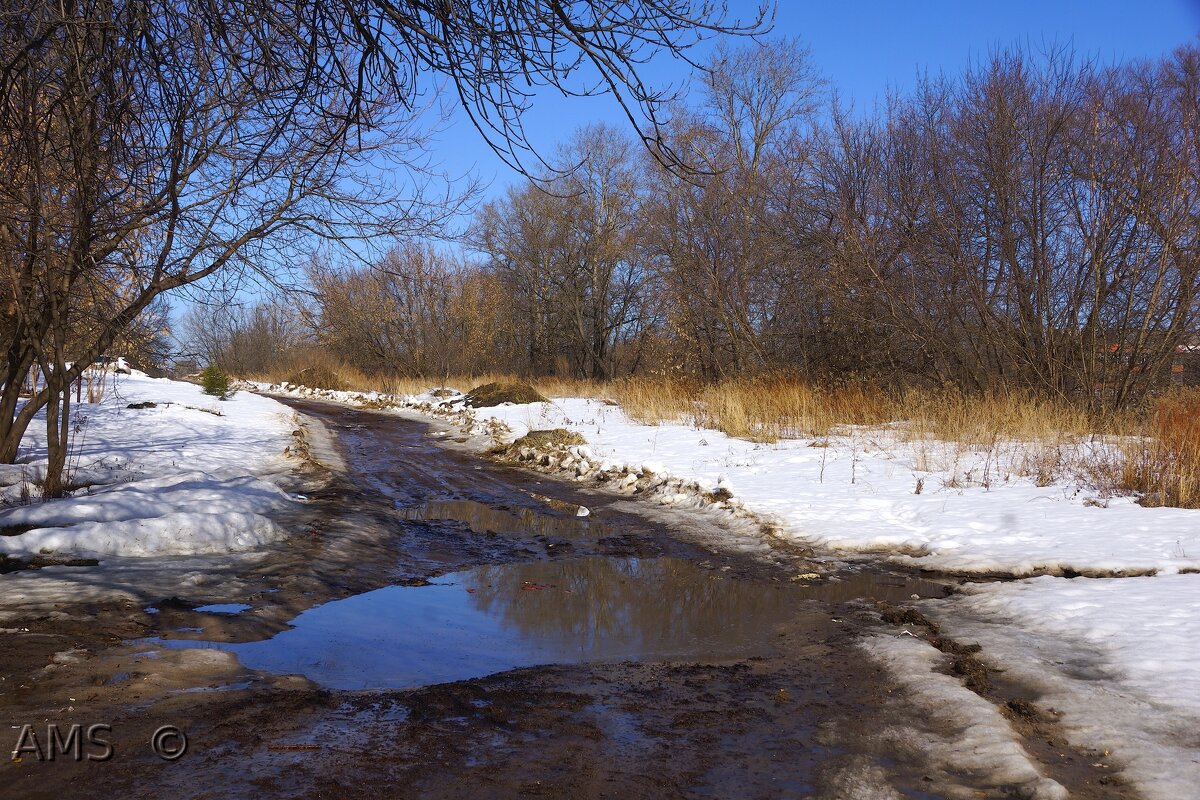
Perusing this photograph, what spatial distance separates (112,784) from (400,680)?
4.73ft

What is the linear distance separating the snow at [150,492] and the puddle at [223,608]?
148 cm

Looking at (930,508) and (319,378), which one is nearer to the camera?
(930,508)

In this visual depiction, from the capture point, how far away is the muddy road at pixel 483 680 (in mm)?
2893

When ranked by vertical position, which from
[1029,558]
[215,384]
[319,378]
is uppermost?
[319,378]

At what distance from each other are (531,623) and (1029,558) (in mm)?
4048

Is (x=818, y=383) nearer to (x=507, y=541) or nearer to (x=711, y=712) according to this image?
(x=507, y=541)

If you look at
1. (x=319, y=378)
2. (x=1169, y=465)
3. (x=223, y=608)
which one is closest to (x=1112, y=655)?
(x=1169, y=465)

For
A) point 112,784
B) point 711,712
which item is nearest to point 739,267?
point 711,712

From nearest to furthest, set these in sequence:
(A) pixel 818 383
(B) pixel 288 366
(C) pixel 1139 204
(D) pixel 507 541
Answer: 1. (D) pixel 507 541
2. (C) pixel 1139 204
3. (A) pixel 818 383
4. (B) pixel 288 366

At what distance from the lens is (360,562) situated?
6.52 m

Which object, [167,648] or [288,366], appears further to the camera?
[288,366]

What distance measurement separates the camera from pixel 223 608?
498 cm

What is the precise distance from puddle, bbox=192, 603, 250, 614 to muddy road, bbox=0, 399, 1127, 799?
3 cm

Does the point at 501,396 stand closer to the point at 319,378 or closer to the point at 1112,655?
the point at 319,378
